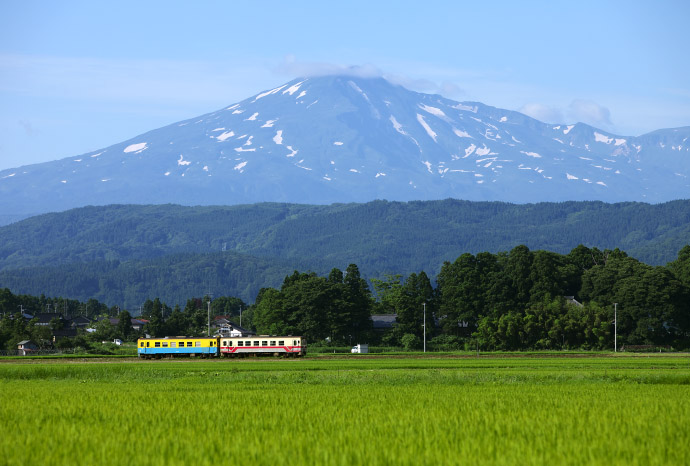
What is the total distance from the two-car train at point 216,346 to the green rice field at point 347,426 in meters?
60.9

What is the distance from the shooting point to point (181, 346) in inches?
3743

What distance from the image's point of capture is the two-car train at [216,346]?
93188 millimetres

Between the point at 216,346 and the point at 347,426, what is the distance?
3010 inches

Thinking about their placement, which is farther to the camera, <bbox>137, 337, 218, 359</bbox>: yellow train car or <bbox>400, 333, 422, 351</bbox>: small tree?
<bbox>400, 333, 422, 351</bbox>: small tree

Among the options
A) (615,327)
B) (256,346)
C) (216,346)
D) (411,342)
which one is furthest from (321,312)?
(615,327)

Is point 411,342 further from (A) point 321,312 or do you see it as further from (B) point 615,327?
(B) point 615,327

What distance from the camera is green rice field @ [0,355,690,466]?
15.8 metres

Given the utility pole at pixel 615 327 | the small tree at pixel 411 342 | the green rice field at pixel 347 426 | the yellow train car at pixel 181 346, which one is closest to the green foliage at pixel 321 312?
the small tree at pixel 411 342

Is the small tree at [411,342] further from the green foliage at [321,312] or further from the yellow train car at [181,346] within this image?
the yellow train car at [181,346]

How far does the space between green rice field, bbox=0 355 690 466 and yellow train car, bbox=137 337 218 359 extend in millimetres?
61293

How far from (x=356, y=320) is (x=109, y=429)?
101 meters

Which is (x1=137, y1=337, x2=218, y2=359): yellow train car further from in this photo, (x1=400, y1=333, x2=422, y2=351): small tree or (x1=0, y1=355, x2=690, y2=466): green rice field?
(x1=0, y1=355, x2=690, y2=466): green rice field

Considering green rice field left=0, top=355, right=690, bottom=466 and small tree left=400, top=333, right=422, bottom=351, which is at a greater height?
green rice field left=0, top=355, right=690, bottom=466

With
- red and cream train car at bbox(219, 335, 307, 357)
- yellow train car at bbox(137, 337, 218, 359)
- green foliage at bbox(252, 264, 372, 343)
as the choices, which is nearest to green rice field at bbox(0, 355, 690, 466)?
red and cream train car at bbox(219, 335, 307, 357)
